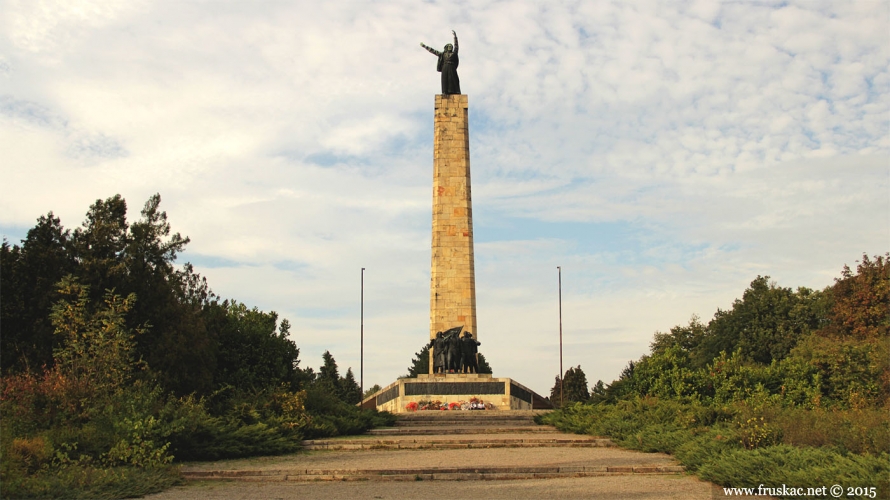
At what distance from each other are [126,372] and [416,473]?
24.2 ft

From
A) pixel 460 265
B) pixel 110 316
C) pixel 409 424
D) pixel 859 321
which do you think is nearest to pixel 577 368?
pixel 859 321

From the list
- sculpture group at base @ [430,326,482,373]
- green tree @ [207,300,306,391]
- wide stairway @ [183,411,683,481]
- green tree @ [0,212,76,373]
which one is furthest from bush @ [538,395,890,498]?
green tree @ [0,212,76,373]

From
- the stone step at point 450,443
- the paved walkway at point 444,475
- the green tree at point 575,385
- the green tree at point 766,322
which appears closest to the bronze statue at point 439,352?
the stone step at point 450,443

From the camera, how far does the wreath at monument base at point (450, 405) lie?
98.7 ft

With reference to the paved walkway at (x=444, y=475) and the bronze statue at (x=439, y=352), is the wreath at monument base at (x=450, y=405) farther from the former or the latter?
the paved walkway at (x=444, y=475)

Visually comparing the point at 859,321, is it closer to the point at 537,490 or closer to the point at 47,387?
the point at 537,490

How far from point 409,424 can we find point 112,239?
1052 cm

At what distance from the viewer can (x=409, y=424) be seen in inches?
966

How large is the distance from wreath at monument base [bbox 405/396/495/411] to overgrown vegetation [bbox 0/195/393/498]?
17.5ft

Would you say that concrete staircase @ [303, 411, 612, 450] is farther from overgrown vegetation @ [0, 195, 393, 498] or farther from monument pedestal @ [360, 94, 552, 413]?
monument pedestal @ [360, 94, 552, 413]

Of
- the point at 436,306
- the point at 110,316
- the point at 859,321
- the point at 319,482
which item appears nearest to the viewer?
the point at 319,482

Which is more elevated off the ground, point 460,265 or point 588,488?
point 460,265

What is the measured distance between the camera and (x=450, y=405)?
3041 centimetres

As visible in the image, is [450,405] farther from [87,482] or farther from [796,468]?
[796,468]
